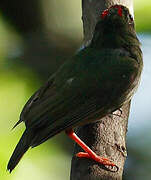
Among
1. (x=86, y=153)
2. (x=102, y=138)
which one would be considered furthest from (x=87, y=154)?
(x=102, y=138)

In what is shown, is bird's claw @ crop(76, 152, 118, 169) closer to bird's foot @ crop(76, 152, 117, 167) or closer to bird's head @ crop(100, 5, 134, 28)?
bird's foot @ crop(76, 152, 117, 167)

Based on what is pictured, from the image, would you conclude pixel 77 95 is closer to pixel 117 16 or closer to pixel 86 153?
pixel 86 153

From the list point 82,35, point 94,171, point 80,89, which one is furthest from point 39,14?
point 94,171

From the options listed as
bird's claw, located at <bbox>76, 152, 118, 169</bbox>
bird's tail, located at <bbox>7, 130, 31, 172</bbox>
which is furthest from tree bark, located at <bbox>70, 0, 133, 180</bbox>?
bird's tail, located at <bbox>7, 130, 31, 172</bbox>

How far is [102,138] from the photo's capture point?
4.03m

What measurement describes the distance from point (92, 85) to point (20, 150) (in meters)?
0.78

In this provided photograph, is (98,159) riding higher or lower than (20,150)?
lower

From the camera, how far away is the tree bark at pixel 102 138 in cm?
386

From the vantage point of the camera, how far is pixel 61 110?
409 centimetres

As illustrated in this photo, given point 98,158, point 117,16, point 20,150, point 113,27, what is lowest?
point 98,158

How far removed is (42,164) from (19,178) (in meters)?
0.20

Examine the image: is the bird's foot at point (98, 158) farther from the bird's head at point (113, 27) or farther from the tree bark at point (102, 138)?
the bird's head at point (113, 27)

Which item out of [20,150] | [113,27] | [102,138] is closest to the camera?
[20,150]

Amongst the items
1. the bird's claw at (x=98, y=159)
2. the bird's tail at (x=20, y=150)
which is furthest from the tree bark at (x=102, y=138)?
the bird's tail at (x=20, y=150)
